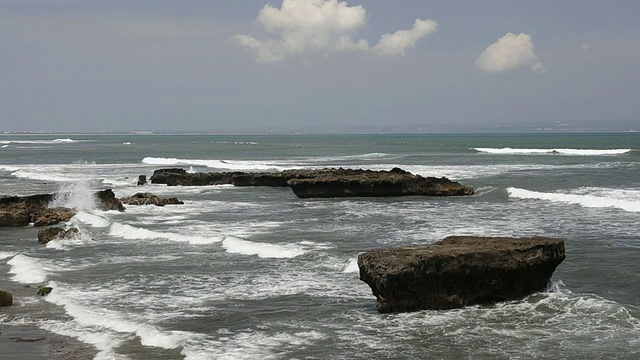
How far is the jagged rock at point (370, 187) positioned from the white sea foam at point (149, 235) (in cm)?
1195

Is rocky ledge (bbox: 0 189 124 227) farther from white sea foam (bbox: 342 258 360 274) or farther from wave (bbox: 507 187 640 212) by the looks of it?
wave (bbox: 507 187 640 212)

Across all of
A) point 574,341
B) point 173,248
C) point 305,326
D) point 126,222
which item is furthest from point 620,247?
point 126,222

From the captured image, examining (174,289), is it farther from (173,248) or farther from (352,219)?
(352,219)

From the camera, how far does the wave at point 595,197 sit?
2984 cm

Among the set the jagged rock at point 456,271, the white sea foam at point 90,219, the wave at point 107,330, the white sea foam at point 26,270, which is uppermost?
the jagged rock at point 456,271

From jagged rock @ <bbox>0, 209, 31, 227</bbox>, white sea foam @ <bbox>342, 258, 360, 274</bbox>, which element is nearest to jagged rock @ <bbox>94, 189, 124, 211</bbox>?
jagged rock @ <bbox>0, 209, 31, 227</bbox>

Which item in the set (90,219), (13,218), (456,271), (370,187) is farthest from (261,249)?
(370,187)

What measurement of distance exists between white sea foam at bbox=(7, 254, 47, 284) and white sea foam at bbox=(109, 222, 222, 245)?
4.17 m

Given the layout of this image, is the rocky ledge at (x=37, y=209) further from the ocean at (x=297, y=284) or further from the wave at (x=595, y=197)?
the wave at (x=595, y=197)

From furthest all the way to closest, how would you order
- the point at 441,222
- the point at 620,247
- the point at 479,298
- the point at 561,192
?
the point at 561,192 → the point at 441,222 → the point at 620,247 → the point at 479,298

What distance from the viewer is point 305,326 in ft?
41.3

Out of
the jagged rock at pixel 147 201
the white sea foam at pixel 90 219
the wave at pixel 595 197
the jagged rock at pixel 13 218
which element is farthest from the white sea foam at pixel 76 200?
the wave at pixel 595 197

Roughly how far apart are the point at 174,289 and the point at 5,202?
15.5 m

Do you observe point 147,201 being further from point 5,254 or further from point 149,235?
point 5,254
